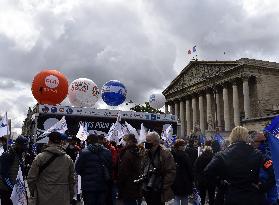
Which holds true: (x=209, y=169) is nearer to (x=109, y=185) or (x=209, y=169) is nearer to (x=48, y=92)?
(x=109, y=185)

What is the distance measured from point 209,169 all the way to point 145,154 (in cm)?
224

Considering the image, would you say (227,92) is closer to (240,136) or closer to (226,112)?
(226,112)

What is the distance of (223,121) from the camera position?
65.6 metres

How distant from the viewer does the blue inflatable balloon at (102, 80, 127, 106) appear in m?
19.8

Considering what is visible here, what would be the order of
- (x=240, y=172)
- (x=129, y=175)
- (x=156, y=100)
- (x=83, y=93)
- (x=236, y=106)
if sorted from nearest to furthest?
(x=240, y=172) < (x=129, y=175) < (x=83, y=93) < (x=156, y=100) < (x=236, y=106)

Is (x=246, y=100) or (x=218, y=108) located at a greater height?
(x=246, y=100)

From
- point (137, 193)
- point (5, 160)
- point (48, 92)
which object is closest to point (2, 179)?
point (5, 160)

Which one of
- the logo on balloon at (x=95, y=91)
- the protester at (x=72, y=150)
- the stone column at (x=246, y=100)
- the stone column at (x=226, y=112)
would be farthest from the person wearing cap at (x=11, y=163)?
the stone column at (x=226, y=112)

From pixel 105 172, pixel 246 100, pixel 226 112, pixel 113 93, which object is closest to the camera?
pixel 105 172

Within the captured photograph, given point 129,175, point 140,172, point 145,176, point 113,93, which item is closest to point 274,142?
point 145,176

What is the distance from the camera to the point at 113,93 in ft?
64.9

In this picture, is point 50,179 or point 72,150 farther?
point 72,150

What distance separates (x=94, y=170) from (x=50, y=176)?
1.52 metres

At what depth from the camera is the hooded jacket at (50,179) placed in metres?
5.81
